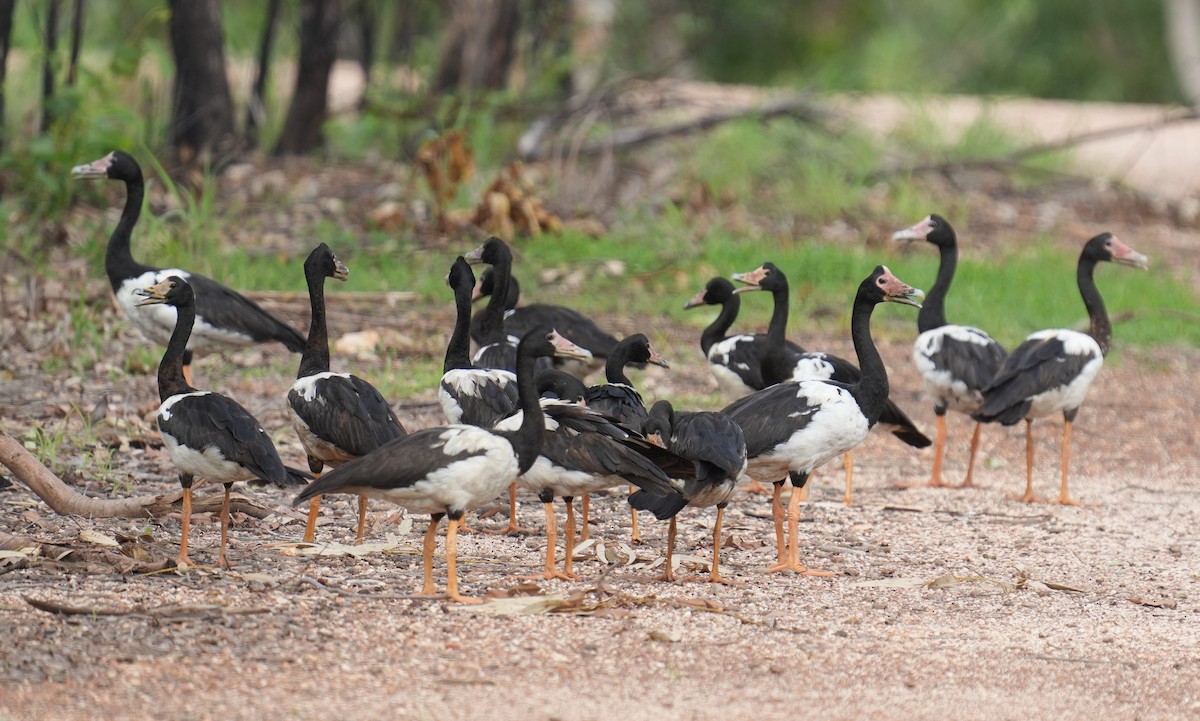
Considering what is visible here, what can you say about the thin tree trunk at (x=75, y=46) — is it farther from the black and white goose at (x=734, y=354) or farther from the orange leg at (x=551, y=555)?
the orange leg at (x=551, y=555)

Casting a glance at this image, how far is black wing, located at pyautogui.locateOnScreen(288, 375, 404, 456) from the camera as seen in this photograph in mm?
6754

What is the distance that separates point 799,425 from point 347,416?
6.51 feet

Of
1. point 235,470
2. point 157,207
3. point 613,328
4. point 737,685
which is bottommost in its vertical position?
point 737,685

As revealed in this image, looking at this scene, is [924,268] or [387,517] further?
[924,268]

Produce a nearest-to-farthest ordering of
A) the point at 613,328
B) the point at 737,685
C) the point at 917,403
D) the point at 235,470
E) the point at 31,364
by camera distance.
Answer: the point at 737,685
the point at 235,470
the point at 31,364
the point at 917,403
the point at 613,328

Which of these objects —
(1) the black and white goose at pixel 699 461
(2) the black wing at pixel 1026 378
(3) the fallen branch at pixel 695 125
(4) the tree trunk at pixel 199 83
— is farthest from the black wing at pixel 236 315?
(3) the fallen branch at pixel 695 125

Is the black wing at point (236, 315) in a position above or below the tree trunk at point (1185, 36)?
below

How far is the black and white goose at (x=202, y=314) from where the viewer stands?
31.0 ft

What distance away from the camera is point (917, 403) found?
10930mm

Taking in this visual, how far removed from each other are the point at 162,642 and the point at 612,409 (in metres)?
2.56

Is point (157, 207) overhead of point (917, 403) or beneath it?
overhead

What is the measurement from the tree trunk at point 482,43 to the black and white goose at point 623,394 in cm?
1041

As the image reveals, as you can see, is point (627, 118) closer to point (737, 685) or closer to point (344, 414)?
point (344, 414)

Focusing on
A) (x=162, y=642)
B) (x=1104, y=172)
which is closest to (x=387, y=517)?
(x=162, y=642)
